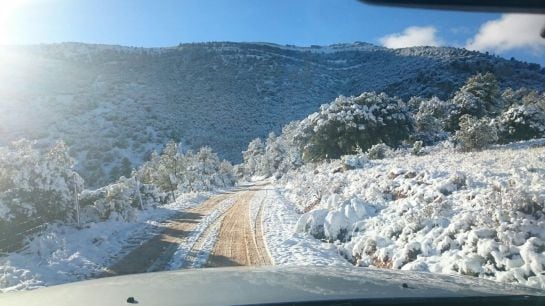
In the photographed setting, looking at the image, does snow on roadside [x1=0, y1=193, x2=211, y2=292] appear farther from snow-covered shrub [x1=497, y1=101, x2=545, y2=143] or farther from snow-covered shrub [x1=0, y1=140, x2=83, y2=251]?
snow-covered shrub [x1=497, y1=101, x2=545, y2=143]

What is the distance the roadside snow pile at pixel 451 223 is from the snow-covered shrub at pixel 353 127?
25.1 m

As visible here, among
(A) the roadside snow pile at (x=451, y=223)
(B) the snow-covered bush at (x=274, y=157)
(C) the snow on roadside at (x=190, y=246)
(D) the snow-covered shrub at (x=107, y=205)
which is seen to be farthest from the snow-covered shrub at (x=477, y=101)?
(D) the snow-covered shrub at (x=107, y=205)

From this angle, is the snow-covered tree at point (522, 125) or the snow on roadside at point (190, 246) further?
the snow-covered tree at point (522, 125)

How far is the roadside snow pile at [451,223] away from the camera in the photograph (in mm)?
8594

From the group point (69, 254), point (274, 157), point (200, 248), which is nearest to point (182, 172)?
point (274, 157)

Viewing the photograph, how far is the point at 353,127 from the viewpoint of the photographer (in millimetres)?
42750

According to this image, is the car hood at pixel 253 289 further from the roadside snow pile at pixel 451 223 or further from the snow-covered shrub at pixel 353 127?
the snow-covered shrub at pixel 353 127

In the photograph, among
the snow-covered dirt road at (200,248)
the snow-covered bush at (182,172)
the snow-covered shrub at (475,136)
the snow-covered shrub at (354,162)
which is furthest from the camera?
the snow-covered bush at (182,172)

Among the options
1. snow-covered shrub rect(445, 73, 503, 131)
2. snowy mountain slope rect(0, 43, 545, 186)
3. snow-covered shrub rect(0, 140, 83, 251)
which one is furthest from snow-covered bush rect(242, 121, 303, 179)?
snow-covered shrub rect(0, 140, 83, 251)

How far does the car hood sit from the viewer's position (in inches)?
143

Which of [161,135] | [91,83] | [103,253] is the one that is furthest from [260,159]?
[103,253]

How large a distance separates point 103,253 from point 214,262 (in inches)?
169

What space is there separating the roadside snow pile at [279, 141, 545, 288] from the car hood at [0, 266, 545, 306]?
406cm

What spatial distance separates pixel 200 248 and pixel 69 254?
3.59 metres
